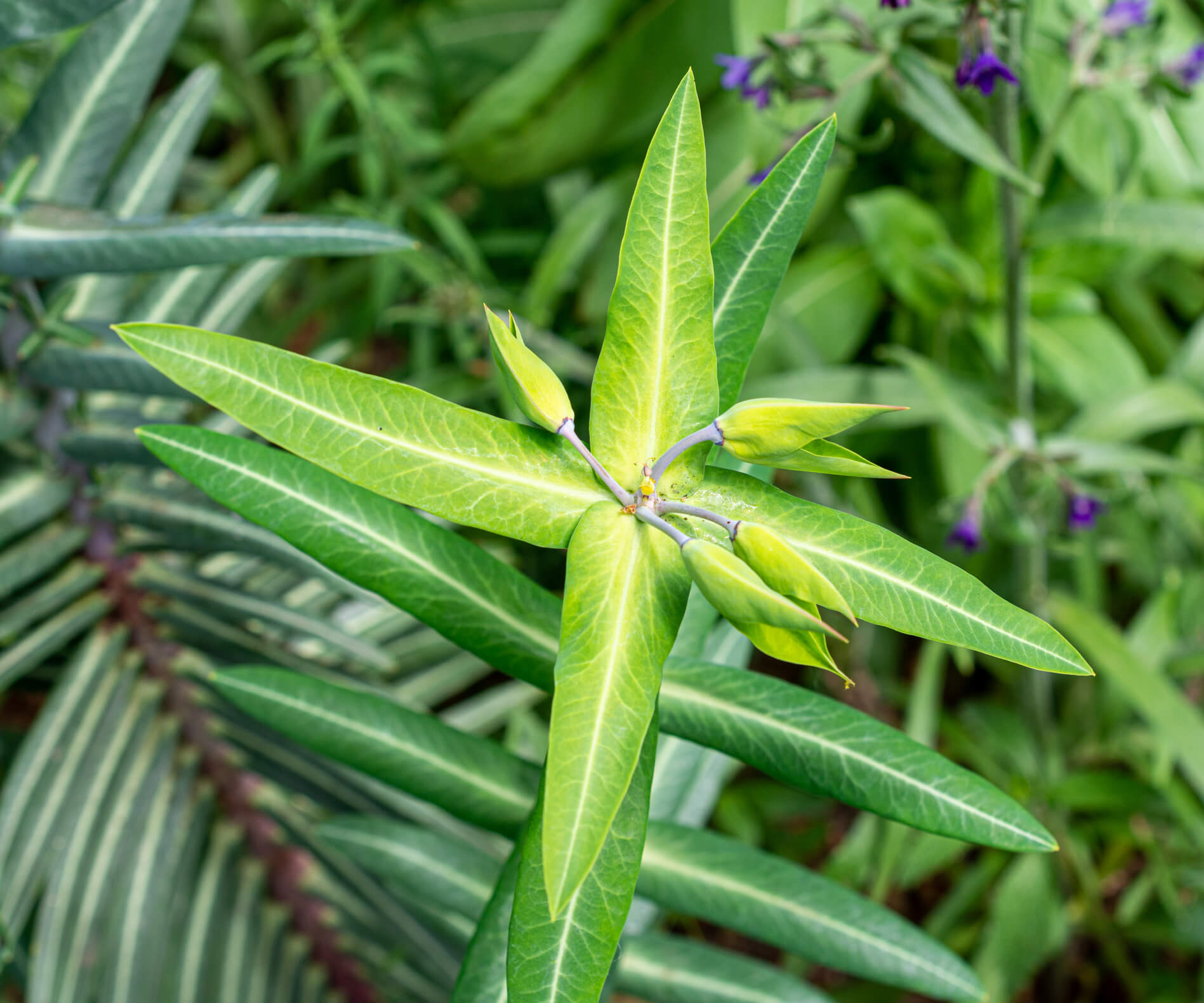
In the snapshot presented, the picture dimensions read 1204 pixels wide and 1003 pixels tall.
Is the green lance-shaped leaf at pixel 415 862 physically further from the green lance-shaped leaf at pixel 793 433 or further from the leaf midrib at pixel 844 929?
the green lance-shaped leaf at pixel 793 433

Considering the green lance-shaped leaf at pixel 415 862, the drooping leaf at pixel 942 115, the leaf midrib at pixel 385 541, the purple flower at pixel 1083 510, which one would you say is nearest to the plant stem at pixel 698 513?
the leaf midrib at pixel 385 541

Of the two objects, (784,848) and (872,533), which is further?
(784,848)

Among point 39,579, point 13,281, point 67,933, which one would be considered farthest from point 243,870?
point 13,281

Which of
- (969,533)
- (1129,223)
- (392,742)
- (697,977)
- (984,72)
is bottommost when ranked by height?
(697,977)

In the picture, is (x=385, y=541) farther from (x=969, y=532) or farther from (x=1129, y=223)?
(x=1129, y=223)

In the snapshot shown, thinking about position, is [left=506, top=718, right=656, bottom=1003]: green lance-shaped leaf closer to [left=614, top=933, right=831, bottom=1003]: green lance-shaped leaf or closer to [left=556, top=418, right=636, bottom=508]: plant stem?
[left=556, top=418, right=636, bottom=508]: plant stem

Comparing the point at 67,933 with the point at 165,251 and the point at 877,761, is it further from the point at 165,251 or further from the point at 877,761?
the point at 877,761

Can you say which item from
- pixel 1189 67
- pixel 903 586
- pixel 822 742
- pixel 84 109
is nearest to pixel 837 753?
pixel 822 742
